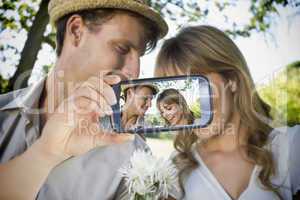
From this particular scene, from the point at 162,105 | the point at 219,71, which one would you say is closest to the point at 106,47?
the point at 162,105

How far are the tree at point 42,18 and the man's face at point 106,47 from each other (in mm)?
97

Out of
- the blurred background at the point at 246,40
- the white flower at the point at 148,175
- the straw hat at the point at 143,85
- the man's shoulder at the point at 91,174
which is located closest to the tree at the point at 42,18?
the blurred background at the point at 246,40

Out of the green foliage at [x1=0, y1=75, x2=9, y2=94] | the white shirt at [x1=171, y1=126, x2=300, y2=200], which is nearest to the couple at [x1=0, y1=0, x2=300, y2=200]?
the white shirt at [x1=171, y1=126, x2=300, y2=200]

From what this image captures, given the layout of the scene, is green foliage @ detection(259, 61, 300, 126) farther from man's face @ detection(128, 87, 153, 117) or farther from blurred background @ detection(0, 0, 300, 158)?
man's face @ detection(128, 87, 153, 117)

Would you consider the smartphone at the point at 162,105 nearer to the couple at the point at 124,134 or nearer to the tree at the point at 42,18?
the couple at the point at 124,134

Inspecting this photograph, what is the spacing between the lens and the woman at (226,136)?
1.40 meters

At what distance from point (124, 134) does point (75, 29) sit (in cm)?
Answer: 42

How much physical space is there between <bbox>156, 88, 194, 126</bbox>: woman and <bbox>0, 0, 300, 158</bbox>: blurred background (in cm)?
8

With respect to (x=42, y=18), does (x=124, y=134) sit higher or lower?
lower

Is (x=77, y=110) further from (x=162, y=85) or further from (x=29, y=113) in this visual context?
(x=162, y=85)

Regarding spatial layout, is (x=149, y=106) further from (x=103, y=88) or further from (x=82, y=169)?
(x=82, y=169)

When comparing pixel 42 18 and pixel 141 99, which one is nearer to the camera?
pixel 141 99

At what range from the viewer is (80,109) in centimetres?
144

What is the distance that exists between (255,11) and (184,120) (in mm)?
482
